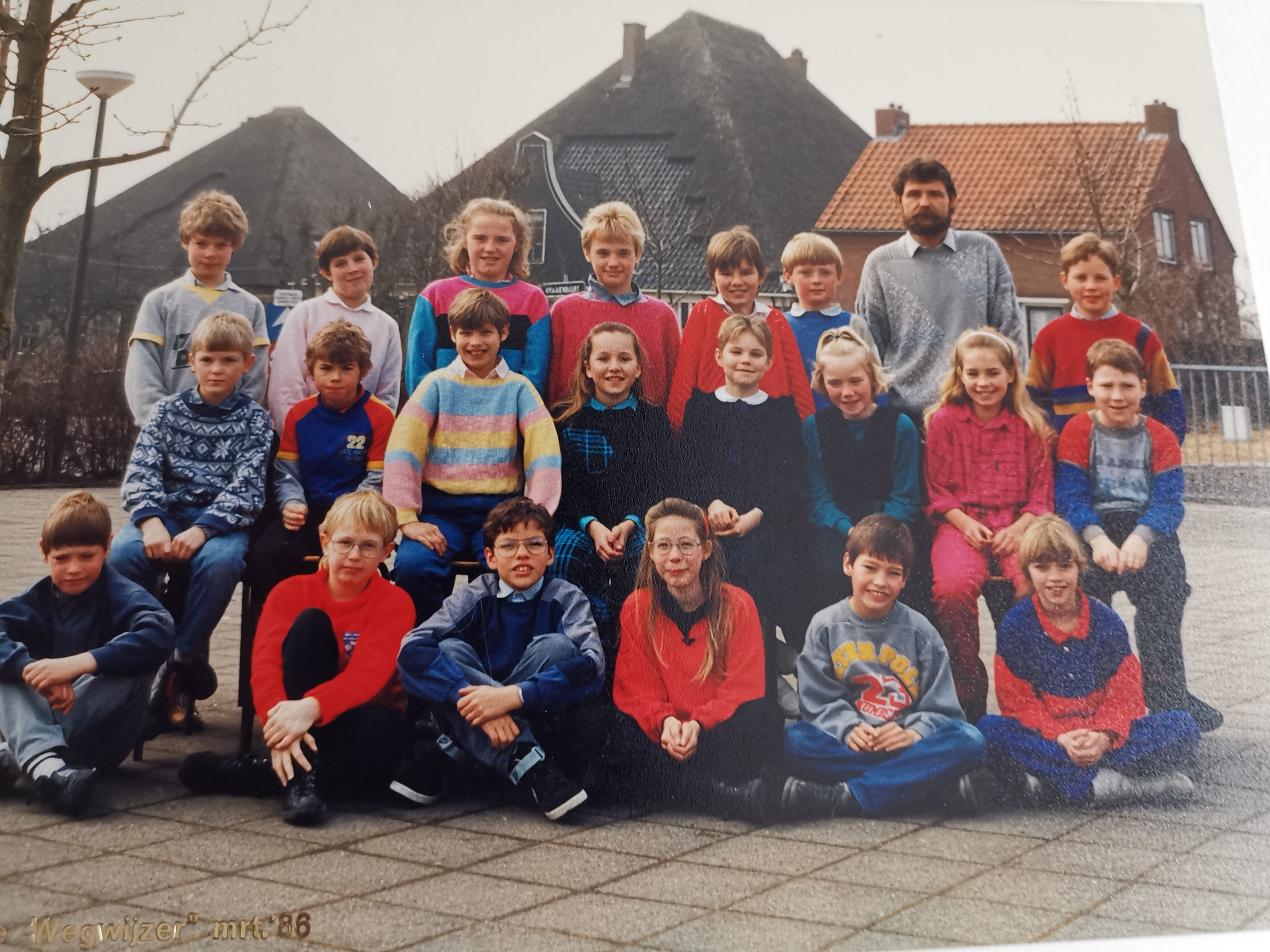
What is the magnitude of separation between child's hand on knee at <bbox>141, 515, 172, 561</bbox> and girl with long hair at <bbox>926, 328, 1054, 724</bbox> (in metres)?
2.75

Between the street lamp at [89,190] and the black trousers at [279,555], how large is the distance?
1015 millimetres

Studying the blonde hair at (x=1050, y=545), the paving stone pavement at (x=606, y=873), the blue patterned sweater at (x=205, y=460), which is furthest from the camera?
the blonde hair at (x=1050, y=545)

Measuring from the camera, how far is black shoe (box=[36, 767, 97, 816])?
3539 mm

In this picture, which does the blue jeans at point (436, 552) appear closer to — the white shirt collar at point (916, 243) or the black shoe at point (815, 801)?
the black shoe at point (815, 801)

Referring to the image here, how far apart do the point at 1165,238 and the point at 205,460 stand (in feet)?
13.3

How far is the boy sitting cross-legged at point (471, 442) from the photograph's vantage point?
4.09 m

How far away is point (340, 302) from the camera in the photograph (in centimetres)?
434

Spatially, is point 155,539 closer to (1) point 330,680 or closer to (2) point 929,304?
(1) point 330,680

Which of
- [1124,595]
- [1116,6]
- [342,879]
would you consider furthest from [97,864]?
[1116,6]

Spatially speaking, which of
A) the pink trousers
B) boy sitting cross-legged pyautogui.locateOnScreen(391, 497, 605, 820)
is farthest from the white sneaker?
boy sitting cross-legged pyautogui.locateOnScreen(391, 497, 605, 820)

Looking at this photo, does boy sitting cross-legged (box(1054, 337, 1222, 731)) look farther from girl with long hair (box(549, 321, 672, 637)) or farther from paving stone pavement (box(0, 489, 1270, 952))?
girl with long hair (box(549, 321, 672, 637))

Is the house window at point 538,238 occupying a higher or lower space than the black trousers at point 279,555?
higher

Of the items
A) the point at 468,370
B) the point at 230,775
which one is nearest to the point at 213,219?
the point at 468,370

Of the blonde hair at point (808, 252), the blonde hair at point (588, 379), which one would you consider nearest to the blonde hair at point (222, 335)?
the blonde hair at point (588, 379)
